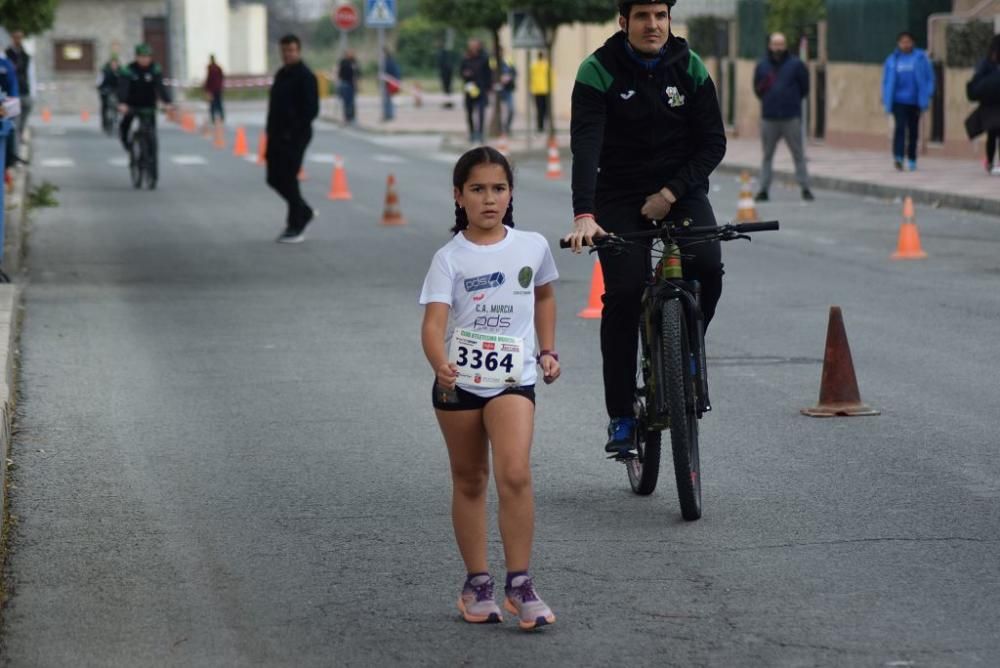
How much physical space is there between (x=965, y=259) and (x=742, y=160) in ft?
50.5

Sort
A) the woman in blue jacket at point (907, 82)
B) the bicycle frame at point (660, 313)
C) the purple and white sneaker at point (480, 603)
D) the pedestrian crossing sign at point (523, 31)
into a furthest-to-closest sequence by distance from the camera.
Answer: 1. the pedestrian crossing sign at point (523, 31)
2. the woman in blue jacket at point (907, 82)
3. the bicycle frame at point (660, 313)
4. the purple and white sneaker at point (480, 603)

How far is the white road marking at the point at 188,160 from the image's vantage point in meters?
35.0

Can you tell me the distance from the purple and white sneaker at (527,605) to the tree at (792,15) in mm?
34940

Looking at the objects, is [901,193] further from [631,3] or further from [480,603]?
[480,603]

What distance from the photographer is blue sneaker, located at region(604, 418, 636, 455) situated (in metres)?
7.57

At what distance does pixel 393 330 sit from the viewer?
12695mm

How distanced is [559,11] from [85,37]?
34.6m

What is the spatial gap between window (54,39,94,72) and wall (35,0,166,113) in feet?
0.55

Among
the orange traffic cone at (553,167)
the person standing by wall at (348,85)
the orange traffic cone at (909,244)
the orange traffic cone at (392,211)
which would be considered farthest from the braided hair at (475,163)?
the person standing by wall at (348,85)

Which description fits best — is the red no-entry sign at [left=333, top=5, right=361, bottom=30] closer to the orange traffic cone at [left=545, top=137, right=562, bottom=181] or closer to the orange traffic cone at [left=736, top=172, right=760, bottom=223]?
the orange traffic cone at [left=545, top=137, right=562, bottom=181]

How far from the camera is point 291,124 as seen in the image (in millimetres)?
18828

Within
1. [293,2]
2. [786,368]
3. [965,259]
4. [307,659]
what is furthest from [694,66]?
[293,2]

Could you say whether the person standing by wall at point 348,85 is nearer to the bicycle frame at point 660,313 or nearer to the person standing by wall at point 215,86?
the person standing by wall at point 215,86

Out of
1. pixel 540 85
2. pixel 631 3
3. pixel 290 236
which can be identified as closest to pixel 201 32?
pixel 540 85
